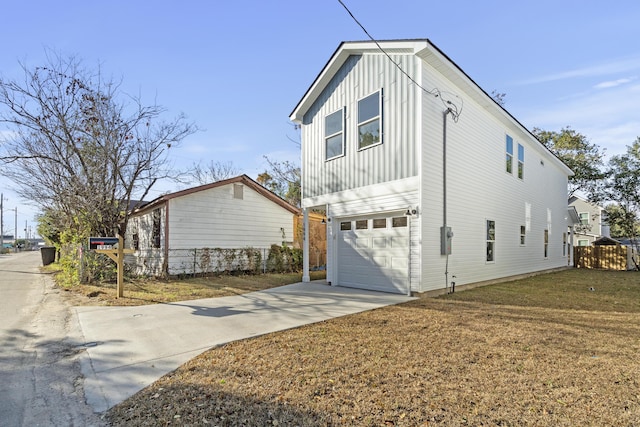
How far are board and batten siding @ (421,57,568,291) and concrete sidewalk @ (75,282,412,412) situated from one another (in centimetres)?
213

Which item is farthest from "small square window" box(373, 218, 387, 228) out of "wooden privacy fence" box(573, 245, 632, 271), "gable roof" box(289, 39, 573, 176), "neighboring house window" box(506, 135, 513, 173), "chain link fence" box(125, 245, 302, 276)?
"wooden privacy fence" box(573, 245, 632, 271)

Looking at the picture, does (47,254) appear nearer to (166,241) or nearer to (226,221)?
(166,241)

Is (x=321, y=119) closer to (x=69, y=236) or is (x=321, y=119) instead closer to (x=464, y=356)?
(x=464, y=356)

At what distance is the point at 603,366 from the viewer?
145 inches

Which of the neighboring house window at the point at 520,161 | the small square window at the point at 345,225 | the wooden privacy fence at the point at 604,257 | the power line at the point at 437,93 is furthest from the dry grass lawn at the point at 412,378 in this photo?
the wooden privacy fence at the point at 604,257

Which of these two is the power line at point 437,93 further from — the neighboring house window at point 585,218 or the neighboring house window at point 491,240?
the neighboring house window at point 585,218

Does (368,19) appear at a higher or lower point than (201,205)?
higher

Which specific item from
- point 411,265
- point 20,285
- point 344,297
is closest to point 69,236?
point 20,285

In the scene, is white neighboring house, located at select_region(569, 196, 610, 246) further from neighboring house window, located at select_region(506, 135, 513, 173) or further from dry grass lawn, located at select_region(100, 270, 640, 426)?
dry grass lawn, located at select_region(100, 270, 640, 426)

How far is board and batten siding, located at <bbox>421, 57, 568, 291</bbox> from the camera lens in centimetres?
823

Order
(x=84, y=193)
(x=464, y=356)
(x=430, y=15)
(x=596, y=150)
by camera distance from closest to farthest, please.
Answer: (x=464, y=356), (x=430, y=15), (x=84, y=193), (x=596, y=150)

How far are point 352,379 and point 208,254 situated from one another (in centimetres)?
1062

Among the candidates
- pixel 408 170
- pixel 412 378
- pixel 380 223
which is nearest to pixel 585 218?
pixel 380 223

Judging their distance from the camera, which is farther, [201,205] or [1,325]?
[201,205]
